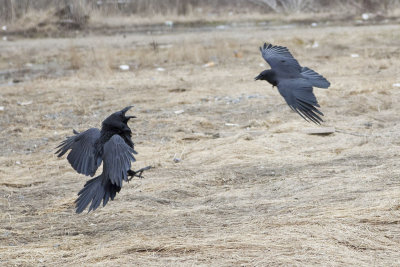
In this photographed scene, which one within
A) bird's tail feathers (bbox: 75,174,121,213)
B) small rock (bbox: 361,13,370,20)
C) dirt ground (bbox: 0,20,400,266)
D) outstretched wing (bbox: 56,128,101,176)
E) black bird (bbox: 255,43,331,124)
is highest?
black bird (bbox: 255,43,331,124)

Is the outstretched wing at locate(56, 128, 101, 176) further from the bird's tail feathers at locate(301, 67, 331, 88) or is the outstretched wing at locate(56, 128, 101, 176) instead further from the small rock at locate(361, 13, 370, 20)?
the small rock at locate(361, 13, 370, 20)

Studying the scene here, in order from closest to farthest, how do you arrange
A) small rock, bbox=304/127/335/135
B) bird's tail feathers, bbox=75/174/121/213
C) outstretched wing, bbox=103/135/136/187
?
1. outstretched wing, bbox=103/135/136/187
2. bird's tail feathers, bbox=75/174/121/213
3. small rock, bbox=304/127/335/135

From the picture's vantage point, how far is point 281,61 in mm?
5824

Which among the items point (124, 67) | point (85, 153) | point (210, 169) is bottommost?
point (210, 169)

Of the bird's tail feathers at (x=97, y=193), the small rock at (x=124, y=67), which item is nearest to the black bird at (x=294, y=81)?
the bird's tail feathers at (x=97, y=193)

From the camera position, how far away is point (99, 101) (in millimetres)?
10539

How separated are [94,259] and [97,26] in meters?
16.3

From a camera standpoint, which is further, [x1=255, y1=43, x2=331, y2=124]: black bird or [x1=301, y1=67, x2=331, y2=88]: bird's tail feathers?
[x1=301, y1=67, x2=331, y2=88]: bird's tail feathers

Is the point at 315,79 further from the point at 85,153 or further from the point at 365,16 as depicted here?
the point at 365,16

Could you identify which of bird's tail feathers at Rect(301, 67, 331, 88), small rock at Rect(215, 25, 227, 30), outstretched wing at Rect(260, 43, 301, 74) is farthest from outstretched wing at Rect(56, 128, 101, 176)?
small rock at Rect(215, 25, 227, 30)

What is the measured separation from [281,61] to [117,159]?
6.49 feet

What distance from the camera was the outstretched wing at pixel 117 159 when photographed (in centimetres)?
452

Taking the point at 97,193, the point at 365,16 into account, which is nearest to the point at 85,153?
the point at 97,193

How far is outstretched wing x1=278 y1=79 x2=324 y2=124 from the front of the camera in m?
5.00
